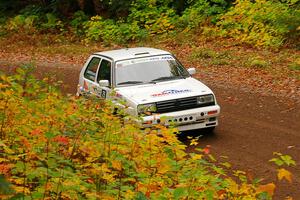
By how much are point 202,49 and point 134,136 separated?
1523 centimetres

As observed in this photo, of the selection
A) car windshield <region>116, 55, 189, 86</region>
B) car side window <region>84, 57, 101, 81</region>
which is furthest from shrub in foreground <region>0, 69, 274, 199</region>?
car side window <region>84, 57, 101, 81</region>

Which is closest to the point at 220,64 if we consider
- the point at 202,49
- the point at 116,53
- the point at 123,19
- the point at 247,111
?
the point at 202,49

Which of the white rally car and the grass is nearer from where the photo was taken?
the white rally car

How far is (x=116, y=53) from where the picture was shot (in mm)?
11609

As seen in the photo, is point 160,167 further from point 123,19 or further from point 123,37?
point 123,19

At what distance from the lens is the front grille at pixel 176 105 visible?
32.2ft

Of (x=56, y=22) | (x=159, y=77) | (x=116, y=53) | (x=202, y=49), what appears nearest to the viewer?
(x=159, y=77)

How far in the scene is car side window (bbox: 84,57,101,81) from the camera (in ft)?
38.8

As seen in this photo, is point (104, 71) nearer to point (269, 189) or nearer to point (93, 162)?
point (93, 162)

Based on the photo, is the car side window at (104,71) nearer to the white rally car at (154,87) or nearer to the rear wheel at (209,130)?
the white rally car at (154,87)

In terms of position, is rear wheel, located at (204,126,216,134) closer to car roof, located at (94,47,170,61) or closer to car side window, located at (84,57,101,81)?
car roof, located at (94,47,170,61)

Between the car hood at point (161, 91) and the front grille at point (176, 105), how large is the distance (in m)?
0.08

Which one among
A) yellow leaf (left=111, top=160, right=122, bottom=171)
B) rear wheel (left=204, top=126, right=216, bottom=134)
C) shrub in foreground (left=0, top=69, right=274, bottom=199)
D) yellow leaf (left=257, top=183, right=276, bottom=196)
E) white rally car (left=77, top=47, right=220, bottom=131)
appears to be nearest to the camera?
shrub in foreground (left=0, top=69, right=274, bottom=199)

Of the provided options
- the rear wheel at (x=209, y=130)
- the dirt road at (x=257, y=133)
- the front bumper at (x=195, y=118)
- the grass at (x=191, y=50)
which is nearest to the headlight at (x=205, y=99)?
the front bumper at (x=195, y=118)
